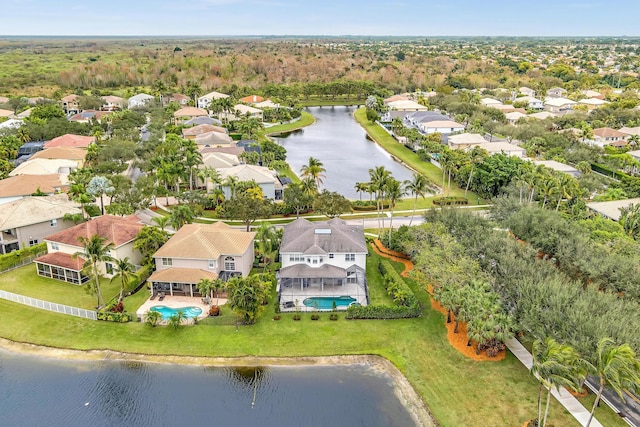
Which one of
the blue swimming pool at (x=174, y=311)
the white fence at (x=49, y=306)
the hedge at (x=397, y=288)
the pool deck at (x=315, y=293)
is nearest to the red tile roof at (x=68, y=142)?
the white fence at (x=49, y=306)

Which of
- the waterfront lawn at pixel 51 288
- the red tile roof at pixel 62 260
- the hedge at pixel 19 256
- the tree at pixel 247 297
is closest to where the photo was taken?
the tree at pixel 247 297

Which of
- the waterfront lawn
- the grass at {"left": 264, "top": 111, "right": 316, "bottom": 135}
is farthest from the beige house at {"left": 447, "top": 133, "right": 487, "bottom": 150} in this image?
the waterfront lawn

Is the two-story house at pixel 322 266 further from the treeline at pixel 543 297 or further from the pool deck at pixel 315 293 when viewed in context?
the treeline at pixel 543 297

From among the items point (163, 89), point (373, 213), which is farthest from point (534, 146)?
point (163, 89)

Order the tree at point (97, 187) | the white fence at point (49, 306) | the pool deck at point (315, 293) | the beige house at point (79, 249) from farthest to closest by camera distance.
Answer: the tree at point (97, 187) < the beige house at point (79, 249) < the pool deck at point (315, 293) < the white fence at point (49, 306)

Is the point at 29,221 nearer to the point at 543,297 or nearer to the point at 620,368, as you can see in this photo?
the point at 543,297

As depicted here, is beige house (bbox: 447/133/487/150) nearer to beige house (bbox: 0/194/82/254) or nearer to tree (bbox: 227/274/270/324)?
tree (bbox: 227/274/270/324)
